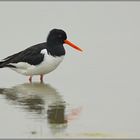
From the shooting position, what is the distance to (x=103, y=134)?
33.4 feet

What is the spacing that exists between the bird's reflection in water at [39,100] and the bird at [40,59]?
33 cm

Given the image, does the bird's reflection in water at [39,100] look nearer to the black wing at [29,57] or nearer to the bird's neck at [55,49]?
the black wing at [29,57]

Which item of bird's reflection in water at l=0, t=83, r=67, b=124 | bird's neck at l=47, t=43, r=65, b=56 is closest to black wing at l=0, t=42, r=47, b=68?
bird's neck at l=47, t=43, r=65, b=56

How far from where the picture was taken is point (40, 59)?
1366 centimetres

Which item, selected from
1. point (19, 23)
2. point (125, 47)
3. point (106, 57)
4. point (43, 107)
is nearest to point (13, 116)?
point (43, 107)

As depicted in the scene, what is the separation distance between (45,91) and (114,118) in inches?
96.6

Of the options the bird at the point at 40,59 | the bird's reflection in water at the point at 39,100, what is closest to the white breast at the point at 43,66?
the bird at the point at 40,59

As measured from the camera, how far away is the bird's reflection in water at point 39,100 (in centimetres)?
1127

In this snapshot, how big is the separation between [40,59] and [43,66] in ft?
0.51

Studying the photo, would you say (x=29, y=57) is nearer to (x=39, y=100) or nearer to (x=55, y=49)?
(x=55, y=49)

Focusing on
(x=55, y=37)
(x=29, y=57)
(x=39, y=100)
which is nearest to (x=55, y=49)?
(x=55, y=37)

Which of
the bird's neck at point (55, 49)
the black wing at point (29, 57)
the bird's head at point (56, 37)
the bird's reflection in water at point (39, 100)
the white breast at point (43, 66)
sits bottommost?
the bird's reflection in water at point (39, 100)

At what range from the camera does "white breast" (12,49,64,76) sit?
13.7 metres

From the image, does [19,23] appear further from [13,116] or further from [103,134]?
[103,134]
